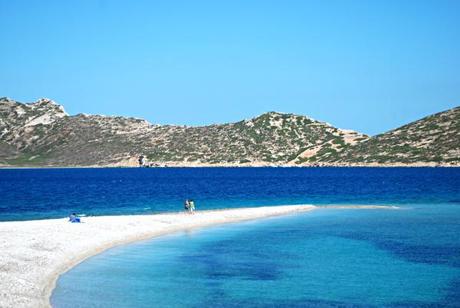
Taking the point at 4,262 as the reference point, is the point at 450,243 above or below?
below

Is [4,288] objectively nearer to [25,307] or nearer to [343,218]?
[25,307]

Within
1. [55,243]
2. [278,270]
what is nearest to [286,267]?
[278,270]

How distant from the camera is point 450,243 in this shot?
135 ft

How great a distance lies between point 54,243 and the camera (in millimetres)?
37250

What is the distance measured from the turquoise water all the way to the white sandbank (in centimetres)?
107

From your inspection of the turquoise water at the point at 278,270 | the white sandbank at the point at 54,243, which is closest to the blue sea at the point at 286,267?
the turquoise water at the point at 278,270

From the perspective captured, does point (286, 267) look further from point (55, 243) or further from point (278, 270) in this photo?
point (55, 243)

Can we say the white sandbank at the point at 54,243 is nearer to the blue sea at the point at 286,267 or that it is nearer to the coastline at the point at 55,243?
the coastline at the point at 55,243

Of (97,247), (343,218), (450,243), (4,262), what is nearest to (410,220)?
(343,218)

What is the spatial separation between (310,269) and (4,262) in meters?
16.1

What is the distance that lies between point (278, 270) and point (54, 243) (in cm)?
1458

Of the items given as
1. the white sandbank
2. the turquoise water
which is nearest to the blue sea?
the turquoise water

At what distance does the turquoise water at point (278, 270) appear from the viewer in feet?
84.3

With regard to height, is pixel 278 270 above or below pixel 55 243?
below
